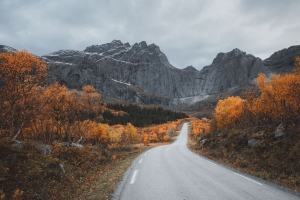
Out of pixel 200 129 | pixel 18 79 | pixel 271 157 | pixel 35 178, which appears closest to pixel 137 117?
pixel 200 129

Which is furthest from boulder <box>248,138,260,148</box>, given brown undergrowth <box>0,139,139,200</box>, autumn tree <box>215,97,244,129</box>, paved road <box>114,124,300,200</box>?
autumn tree <box>215,97,244,129</box>

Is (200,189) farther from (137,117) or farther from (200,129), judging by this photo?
(137,117)

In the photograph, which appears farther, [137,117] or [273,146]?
[137,117]

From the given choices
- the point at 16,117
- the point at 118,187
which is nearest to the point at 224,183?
the point at 118,187

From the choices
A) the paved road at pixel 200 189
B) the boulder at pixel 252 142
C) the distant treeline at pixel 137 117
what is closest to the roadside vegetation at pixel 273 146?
the boulder at pixel 252 142

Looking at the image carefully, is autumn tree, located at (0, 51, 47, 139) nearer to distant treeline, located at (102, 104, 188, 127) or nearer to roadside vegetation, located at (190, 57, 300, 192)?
roadside vegetation, located at (190, 57, 300, 192)

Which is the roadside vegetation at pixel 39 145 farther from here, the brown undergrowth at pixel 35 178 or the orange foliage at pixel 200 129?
the orange foliage at pixel 200 129

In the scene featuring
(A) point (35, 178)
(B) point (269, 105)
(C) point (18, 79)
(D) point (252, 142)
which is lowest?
(A) point (35, 178)

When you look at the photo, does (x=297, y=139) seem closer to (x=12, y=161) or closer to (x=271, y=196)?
(x=271, y=196)

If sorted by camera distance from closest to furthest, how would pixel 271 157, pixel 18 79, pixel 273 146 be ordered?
pixel 271 157 → pixel 273 146 → pixel 18 79

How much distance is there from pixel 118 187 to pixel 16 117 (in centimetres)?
1483

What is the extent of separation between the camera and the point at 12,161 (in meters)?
11.2

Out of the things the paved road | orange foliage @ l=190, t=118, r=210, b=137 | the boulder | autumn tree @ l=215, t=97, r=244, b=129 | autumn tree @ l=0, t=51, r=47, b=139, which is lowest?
orange foliage @ l=190, t=118, r=210, b=137

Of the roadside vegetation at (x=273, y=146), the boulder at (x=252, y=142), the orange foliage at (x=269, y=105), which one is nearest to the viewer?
the roadside vegetation at (x=273, y=146)
